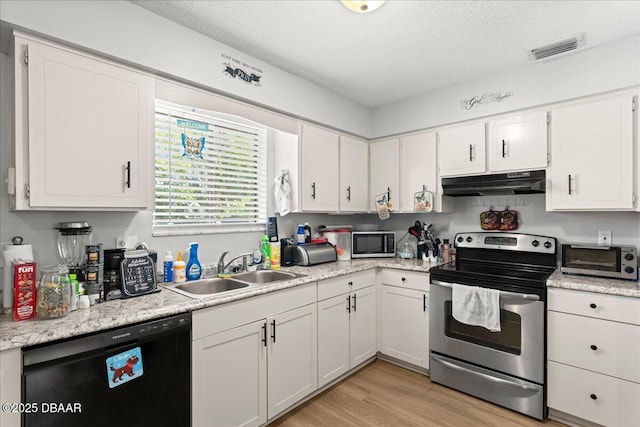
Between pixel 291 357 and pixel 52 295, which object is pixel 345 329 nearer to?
pixel 291 357

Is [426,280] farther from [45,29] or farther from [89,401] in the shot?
[45,29]

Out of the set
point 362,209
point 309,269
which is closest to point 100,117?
point 309,269

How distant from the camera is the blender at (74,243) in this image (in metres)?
1.72

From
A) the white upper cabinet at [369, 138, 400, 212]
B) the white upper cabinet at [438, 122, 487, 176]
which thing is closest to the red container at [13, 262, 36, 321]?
the white upper cabinet at [369, 138, 400, 212]

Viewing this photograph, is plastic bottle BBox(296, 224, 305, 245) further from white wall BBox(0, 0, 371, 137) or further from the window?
white wall BBox(0, 0, 371, 137)

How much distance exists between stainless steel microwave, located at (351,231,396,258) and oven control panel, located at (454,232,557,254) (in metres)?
0.63

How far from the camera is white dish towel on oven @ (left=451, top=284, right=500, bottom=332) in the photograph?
235 centimetres

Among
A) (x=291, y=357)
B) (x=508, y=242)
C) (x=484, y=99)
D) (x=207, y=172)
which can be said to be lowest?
(x=291, y=357)

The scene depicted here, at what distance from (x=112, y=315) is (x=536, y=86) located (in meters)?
3.27

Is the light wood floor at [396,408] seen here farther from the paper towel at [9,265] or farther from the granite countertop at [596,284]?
the paper towel at [9,265]

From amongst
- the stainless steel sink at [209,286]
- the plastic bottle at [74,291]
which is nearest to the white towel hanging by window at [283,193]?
the stainless steel sink at [209,286]

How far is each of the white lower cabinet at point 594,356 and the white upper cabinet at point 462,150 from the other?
4.05 feet

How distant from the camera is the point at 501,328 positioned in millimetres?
2365

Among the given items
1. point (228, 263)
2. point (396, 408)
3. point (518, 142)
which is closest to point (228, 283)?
point (228, 263)
